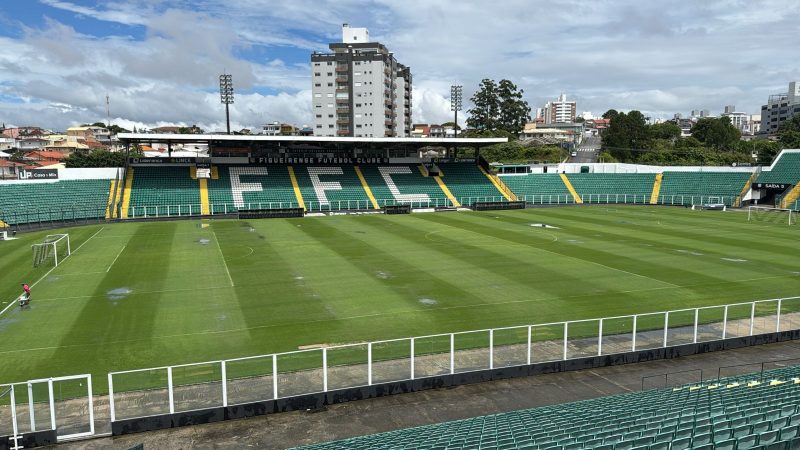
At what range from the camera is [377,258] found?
98.2 ft

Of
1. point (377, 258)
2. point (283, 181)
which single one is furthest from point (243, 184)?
point (377, 258)

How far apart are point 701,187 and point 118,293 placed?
212 ft

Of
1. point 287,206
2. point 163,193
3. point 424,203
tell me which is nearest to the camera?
point 163,193

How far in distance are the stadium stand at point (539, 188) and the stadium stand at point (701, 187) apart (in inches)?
461

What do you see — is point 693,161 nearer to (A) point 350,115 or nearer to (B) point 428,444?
(A) point 350,115

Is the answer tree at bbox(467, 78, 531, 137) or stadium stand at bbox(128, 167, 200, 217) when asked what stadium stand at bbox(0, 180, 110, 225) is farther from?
tree at bbox(467, 78, 531, 137)

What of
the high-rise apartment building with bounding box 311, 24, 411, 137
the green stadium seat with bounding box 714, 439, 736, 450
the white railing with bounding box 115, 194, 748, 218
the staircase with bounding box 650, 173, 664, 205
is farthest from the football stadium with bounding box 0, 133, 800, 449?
the high-rise apartment building with bounding box 311, 24, 411, 137

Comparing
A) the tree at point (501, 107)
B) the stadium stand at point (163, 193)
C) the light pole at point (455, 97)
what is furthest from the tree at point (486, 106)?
the stadium stand at point (163, 193)

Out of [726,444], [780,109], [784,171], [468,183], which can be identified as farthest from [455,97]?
[780,109]

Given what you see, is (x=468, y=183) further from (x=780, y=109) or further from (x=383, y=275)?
(x=780, y=109)

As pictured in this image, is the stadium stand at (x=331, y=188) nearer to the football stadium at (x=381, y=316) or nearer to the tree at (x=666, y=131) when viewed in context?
the football stadium at (x=381, y=316)

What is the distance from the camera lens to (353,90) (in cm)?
12406

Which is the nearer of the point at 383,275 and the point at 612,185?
the point at 383,275

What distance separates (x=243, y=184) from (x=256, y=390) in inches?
1938
